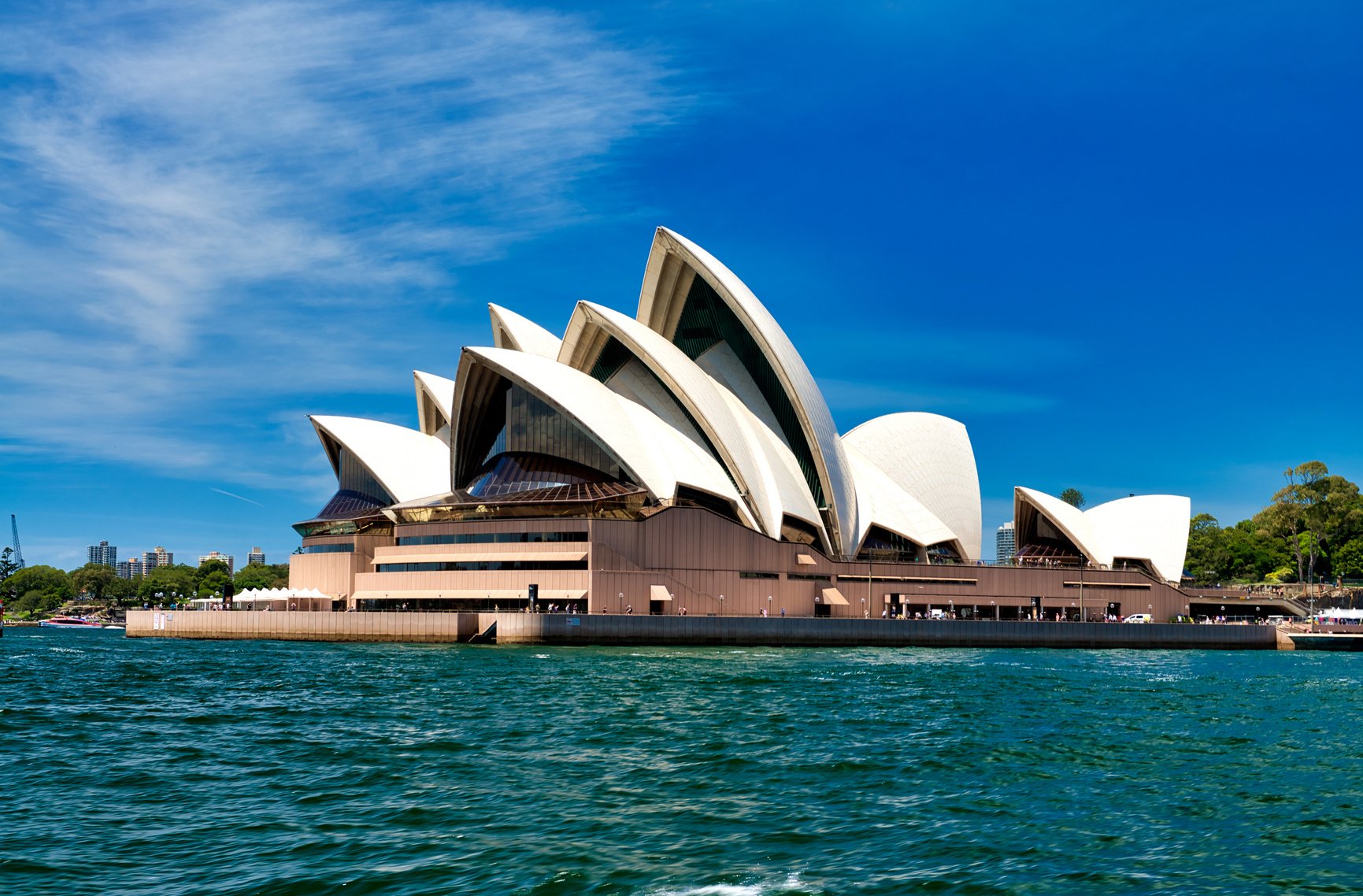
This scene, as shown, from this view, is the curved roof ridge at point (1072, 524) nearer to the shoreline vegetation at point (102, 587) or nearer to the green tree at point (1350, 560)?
the green tree at point (1350, 560)

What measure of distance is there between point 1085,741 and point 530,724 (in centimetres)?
1009

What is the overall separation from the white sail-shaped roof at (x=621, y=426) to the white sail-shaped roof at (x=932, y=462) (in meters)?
17.6

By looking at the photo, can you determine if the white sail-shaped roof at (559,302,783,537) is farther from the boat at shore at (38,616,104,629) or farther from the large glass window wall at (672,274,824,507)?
the boat at shore at (38,616,104,629)

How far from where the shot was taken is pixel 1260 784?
16.7m

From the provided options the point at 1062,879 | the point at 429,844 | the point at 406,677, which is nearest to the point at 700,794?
the point at 429,844

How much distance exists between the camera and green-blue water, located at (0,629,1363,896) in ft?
37.3

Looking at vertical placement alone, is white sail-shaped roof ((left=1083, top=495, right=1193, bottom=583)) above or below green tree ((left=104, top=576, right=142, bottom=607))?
above

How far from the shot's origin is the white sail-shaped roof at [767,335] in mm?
64688

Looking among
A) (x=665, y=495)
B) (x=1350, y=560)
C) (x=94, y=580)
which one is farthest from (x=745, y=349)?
(x=94, y=580)

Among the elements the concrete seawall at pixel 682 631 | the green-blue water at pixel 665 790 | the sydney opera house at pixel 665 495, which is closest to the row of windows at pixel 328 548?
the sydney opera house at pixel 665 495

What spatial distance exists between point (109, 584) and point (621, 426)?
13260 cm

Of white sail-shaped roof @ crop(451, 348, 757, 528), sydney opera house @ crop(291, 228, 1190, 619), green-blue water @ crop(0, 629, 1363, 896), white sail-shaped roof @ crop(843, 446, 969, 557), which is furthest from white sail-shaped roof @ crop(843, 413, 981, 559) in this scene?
green-blue water @ crop(0, 629, 1363, 896)

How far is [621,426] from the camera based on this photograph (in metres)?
61.4

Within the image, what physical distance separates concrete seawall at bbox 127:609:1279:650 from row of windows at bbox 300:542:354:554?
322 inches
